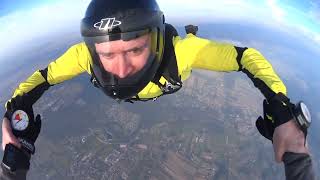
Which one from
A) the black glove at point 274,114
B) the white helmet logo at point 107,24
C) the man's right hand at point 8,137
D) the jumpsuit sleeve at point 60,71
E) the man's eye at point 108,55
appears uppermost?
the white helmet logo at point 107,24

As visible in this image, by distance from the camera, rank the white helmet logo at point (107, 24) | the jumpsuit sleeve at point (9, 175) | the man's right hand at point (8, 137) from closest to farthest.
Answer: the jumpsuit sleeve at point (9, 175)
the white helmet logo at point (107, 24)
the man's right hand at point (8, 137)

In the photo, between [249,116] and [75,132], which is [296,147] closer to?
[75,132]

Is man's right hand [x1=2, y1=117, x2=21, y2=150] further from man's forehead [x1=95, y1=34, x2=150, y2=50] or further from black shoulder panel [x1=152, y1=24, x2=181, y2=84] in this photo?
black shoulder panel [x1=152, y1=24, x2=181, y2=84]

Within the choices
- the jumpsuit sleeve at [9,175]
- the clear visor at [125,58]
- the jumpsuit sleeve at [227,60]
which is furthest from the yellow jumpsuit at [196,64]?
the jumpsuit sleeve at [9,175]

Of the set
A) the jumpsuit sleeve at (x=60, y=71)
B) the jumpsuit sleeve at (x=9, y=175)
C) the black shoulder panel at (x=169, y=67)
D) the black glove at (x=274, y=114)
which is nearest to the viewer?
the black glove at (x=274, y=114)

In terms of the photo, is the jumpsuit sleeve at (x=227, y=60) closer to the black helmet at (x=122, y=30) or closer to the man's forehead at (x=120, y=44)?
the black helmet at (x=122, y=30)

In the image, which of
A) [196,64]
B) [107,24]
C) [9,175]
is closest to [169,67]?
[196,64]

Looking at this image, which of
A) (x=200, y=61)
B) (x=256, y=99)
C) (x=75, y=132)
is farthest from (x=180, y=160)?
(x=200, y=61)
